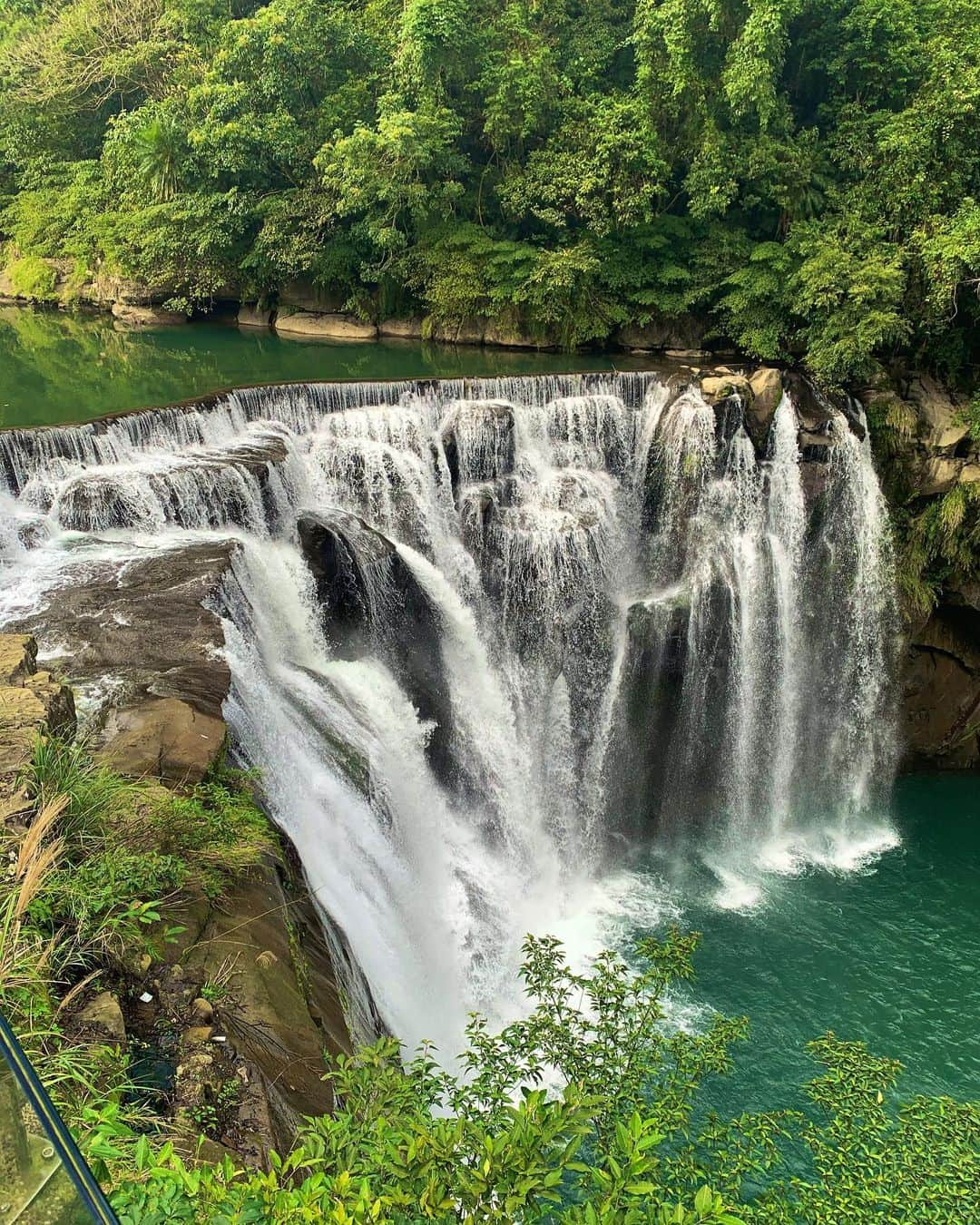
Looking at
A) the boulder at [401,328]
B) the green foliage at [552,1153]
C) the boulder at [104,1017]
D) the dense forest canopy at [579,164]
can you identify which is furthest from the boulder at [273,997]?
the boulder at [401,328]

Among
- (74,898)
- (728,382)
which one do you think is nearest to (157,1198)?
(74,898)

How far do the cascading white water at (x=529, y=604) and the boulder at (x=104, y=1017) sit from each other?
475cm

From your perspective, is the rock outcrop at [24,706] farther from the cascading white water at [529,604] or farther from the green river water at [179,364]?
the green river water at [179,364]

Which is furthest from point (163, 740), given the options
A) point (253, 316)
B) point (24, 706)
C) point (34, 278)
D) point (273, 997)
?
point (34, 278)

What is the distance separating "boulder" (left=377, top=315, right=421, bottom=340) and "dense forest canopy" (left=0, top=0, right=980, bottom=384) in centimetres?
28

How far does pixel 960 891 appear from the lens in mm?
11703

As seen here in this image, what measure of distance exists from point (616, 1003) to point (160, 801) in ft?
10.5

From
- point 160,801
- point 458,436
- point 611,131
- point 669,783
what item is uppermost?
point 611,131

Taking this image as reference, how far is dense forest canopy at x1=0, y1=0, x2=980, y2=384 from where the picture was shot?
567 inches

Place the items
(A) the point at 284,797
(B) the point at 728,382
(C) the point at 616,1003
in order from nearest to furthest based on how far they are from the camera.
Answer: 1. (C) the point at 616,1003
2. (A) the point at 284,797
3. (B) the point at 728,382

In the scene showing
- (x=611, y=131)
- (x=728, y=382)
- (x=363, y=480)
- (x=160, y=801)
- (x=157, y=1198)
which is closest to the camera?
(x=157, y=1198)

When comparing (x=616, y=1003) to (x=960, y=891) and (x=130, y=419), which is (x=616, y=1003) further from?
(x=130, y=419)

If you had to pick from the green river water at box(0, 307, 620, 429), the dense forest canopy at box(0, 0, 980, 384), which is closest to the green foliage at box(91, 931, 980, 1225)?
the dense forest canopy at box(0, 0, 980, 384)

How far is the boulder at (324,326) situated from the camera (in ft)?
72.9
